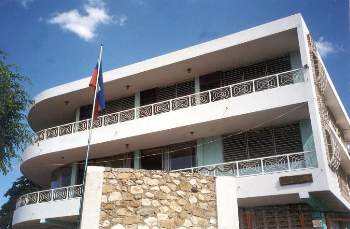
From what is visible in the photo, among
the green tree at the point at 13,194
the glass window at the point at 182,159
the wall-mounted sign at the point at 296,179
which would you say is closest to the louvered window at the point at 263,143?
the glass window at the point at 182,159

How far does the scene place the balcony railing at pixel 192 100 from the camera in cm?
1459

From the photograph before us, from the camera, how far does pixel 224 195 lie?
25.9ft

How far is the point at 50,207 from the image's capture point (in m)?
16.5

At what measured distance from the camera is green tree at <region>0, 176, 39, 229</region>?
2794 cm

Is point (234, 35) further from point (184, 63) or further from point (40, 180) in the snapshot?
point (40, 180)

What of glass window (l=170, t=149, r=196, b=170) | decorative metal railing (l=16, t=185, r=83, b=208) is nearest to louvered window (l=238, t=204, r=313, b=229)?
glass window (l=170, t=149, r=196, b=170)

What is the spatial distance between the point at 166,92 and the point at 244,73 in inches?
151

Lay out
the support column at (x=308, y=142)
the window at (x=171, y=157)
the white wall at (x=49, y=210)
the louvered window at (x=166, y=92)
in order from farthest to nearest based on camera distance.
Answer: the louvered window at (x=166, y=92)
the window at (x=171, y=157)
the white wall at (x=49, y=210)
the support column at (x=308, y=142)

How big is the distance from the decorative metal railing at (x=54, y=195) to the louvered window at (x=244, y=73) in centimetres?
706

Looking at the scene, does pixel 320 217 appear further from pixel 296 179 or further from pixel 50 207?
pixel 50 207

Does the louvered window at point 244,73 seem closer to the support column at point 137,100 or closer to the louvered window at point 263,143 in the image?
the louvered window at point 263,143

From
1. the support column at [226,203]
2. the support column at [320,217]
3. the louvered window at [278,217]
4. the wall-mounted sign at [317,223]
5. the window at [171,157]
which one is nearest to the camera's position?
the support column at [226,203]

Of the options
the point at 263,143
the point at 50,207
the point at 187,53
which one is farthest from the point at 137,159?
the point at 263,143

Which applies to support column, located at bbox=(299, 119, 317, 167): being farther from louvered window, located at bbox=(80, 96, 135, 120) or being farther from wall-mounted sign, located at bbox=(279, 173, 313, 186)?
louvered window, located at bbox=(80, 96, 135, 120)
